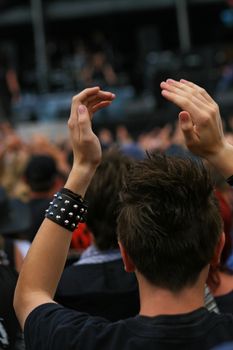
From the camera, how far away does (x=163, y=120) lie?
12.9m

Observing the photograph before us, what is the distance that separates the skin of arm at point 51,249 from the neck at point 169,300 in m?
0.25

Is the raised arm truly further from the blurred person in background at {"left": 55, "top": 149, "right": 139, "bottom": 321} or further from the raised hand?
the blurred person in background at {"left": 55, "top": 149, "right": 139, "bottom": 321}

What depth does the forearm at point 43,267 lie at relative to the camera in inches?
65.8

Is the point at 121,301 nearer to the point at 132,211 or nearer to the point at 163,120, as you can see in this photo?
the point at 132,211

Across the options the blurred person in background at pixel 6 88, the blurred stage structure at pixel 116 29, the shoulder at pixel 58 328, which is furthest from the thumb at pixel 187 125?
the blurred person in background at pixel 6 88

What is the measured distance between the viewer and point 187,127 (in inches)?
66.1

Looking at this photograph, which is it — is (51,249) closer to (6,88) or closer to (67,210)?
(67,210)

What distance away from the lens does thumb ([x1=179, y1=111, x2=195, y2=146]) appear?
5.46 feet

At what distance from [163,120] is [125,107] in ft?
8.16

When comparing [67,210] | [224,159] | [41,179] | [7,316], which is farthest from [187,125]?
[41,179]

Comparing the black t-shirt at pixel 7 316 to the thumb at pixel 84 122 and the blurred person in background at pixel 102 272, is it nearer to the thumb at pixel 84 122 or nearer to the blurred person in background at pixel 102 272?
the blurred person in background at pixel 102 272

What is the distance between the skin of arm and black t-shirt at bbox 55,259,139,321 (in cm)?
64

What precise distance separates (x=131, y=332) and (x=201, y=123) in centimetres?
52

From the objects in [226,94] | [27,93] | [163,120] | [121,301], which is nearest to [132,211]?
[121,301]
